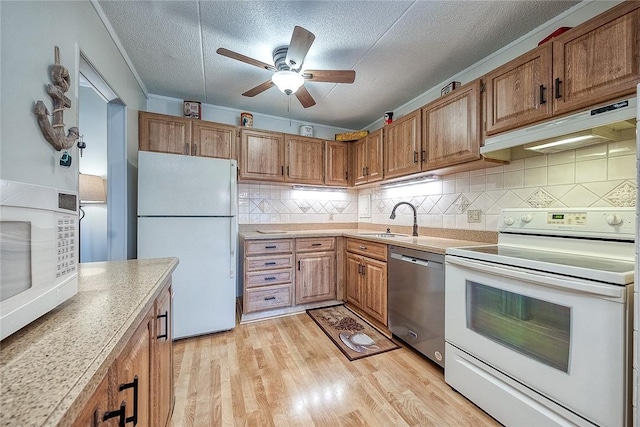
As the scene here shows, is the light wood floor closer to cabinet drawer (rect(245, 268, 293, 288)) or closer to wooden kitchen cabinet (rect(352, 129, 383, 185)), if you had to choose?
cabinet drawer (rect(245, 268, 293, 288))

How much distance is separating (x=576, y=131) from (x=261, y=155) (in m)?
2.62

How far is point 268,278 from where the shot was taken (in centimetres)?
263

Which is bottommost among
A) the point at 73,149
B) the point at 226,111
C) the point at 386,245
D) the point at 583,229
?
the point at 386,245

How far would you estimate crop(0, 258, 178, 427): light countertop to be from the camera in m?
0.37

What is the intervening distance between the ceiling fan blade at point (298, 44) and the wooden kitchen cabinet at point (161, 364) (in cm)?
155

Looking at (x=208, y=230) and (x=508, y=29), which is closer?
(x=508, y=29)

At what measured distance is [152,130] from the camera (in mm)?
2508

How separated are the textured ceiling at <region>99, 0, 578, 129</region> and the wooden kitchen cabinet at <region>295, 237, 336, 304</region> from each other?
1.66 metres

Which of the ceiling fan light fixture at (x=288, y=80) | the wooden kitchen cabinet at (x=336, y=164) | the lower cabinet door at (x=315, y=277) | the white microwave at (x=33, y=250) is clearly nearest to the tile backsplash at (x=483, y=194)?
the wooden kitchen cabinet at (x=336, y=164)

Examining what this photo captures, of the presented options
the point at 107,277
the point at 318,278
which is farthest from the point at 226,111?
the point at 107,277

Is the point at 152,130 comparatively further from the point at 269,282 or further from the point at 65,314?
the point at 65,314

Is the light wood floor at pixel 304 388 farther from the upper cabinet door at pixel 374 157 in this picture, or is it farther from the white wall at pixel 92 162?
the upper cabinet door at pixel 374 157

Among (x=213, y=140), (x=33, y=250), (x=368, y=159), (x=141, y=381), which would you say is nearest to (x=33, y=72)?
(x=33, y=250)

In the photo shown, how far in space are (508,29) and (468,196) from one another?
1.24 m
